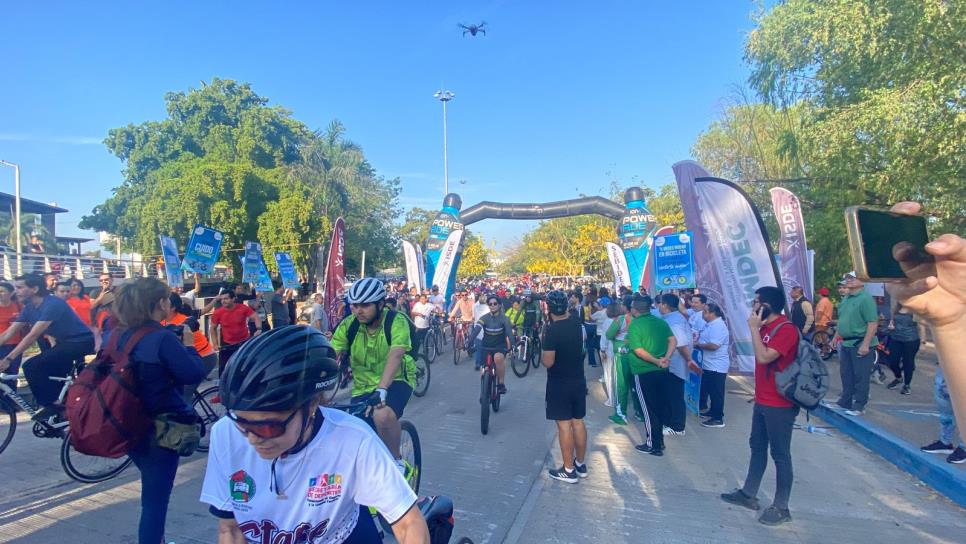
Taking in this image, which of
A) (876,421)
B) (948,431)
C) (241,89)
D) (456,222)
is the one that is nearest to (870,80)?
(876,421)

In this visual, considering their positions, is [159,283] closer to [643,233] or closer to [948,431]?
[948,431]

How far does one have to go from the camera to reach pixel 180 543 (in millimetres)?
3775

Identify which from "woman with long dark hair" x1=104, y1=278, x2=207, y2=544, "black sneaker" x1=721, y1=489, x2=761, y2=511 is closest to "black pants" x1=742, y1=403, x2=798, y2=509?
"black sneaker" x1=721, y1=489, x2=761, y2=511

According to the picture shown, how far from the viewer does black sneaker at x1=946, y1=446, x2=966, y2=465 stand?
17.3 ft

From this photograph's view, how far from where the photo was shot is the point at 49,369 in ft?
18.2

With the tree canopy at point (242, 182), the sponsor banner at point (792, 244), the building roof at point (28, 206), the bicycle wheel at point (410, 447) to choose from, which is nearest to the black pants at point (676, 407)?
the bicycle wheel at point (410, 447)

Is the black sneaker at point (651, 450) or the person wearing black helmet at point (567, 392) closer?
the person wearing black helmet at point (567, 392)

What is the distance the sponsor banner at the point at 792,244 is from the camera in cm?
1111

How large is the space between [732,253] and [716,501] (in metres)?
4.87

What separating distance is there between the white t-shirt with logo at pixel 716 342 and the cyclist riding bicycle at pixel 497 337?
281 cm

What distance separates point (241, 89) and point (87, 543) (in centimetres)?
3621

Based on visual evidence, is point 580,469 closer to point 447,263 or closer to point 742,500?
point 742,500

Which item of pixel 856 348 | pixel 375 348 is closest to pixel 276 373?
pixel 375 348

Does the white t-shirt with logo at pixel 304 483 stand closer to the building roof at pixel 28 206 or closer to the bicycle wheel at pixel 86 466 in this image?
the bicycle wheel at pixel 86 466
